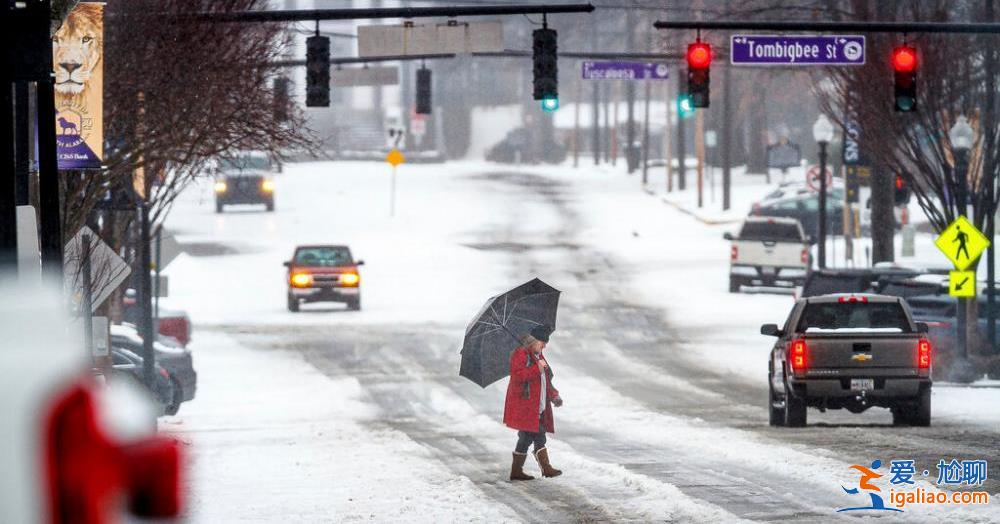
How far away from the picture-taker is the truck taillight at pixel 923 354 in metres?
19.8

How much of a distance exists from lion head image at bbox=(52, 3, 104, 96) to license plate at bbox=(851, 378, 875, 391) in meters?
9.75

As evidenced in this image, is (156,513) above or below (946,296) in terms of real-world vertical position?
above

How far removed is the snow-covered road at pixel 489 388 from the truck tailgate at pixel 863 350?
86cm

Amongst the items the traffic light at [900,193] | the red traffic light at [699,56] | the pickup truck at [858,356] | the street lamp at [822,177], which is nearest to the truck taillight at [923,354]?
the pickup truck at [858,356]

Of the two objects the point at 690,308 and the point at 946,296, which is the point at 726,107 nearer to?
the point at 690,308

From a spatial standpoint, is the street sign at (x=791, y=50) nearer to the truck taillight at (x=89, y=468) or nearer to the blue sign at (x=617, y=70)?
the blue sign at (x=617, y=70)

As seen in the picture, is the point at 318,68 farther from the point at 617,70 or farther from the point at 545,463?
the point at 617,70

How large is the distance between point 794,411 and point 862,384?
1086 mm

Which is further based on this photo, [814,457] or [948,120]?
[948,120]

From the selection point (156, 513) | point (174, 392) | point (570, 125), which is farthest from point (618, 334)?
point (570, 125)

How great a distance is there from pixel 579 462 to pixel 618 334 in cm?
1945

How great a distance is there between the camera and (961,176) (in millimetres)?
28453

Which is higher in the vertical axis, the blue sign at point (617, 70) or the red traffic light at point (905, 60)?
the blue sign at point (617, 70)

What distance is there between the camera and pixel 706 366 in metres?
31.3
